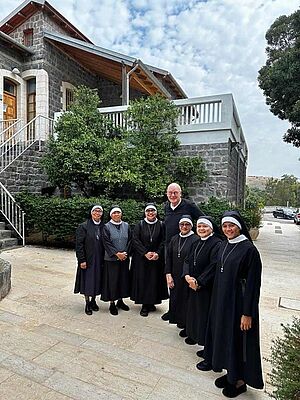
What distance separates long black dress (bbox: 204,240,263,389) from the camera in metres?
2.34

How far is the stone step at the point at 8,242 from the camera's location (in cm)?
784

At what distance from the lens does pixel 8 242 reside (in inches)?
316

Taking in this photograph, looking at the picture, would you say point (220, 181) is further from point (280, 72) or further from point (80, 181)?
point (280, 72)

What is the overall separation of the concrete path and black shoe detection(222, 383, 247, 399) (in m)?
0.04

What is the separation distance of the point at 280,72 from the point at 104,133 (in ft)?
23.5

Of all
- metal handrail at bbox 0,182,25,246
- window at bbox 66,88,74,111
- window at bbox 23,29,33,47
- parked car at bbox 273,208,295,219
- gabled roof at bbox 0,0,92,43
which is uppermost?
gabled roof at bbox 0,0,92,43

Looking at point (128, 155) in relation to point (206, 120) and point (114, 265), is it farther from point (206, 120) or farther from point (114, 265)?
point (114, 265)

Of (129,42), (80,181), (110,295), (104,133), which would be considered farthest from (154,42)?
(110,295)

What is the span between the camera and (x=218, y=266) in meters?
2.60

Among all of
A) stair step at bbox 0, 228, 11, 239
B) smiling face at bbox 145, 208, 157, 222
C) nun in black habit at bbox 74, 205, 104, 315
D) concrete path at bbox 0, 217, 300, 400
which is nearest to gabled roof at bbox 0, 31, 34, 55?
stair step at bbox 0, 228, 11, 239

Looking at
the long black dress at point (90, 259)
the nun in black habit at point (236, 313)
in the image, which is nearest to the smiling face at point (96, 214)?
the long black dress at point (90, 259)

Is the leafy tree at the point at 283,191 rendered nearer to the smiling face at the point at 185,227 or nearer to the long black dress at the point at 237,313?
the smiling face at the point at 185,227

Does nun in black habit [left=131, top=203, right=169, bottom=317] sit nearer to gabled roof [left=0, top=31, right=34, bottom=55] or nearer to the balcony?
the balcony

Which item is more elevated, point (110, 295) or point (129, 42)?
point (129, 42)
